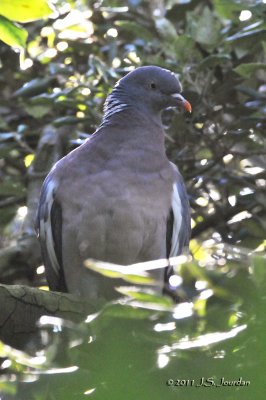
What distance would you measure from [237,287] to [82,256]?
2.61m

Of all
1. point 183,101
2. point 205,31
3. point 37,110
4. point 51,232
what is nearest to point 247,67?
point 183,101

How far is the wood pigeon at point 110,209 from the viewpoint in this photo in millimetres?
3676

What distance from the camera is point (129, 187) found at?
372 centimetres

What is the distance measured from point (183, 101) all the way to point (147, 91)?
9.7 inches

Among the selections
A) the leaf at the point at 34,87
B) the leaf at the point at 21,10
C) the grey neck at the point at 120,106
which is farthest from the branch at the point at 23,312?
the leaf at the point at 34,87

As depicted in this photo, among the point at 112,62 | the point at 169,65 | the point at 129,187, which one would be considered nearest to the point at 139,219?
the point at 129,187

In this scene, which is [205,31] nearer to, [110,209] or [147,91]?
[147,91]

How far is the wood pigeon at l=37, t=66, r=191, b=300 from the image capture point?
368 centimetres

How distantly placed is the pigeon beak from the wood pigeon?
21 centimetres

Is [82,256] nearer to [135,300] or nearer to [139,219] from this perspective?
[139,219]

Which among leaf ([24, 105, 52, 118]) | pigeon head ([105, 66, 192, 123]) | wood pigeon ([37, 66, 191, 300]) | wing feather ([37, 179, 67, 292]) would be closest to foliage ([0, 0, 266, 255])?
leaf ([24, 105, 52, 118])

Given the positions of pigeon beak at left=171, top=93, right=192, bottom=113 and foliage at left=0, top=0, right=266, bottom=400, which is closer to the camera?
pigeon beak at left=171, top=93, right=192, bottom=113

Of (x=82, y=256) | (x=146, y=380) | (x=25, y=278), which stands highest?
(x=146, y=380)

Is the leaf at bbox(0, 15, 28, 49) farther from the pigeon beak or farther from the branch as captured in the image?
the pigeon beak
